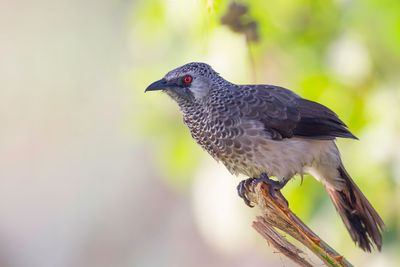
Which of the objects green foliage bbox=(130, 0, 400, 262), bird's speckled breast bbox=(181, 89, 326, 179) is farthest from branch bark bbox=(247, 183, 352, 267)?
green foliage bbox=(130, 0, 400, 262)

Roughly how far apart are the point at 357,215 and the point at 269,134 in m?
0.61

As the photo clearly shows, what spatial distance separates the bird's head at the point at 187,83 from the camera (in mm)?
4785

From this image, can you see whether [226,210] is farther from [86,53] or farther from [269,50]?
[86,53]

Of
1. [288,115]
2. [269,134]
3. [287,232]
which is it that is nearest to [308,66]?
[288,115]

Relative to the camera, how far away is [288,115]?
189 inches

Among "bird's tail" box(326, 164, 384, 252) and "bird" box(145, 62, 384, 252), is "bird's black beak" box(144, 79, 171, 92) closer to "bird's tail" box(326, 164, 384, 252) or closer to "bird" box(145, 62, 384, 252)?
"bird" box(145, 62, 384, 252)

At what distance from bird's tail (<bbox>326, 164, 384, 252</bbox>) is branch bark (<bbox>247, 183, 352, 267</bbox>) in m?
0.96

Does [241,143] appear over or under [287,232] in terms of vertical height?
over

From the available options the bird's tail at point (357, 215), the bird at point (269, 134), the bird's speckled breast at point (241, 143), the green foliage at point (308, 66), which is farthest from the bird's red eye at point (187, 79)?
the bird's tail at point (357, 215)

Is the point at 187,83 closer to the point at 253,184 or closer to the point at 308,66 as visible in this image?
the point at 253,184

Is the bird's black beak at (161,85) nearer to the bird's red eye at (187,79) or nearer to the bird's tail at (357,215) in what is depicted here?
the bird's red eye at (187,79)

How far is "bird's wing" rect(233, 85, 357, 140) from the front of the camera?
4.71 m

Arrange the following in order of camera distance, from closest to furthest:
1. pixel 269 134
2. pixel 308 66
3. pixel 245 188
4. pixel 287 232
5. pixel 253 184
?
pixel 287 232
pixel 253 184
pixel 245 188
pixel 269 134
pixel 308 66

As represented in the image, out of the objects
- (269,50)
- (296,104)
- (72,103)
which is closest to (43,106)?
(72,103)
